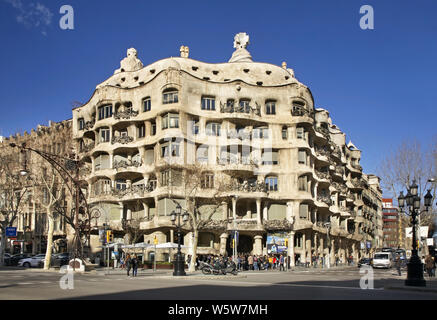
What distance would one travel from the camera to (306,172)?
189 feet

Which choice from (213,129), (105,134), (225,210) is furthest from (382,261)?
(105,134)

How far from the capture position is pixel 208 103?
5678 centimetres

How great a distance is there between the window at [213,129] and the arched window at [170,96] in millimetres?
4836

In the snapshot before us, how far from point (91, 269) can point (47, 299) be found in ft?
81.3

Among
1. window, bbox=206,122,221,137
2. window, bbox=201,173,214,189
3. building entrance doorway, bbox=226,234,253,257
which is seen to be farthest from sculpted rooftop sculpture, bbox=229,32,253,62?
building entrance doorway, bbox=226,234,253,257

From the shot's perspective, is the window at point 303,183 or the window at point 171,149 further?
the window at point 303,183

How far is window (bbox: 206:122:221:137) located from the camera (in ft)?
184

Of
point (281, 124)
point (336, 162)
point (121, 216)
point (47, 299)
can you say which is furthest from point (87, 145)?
point (47, 299)

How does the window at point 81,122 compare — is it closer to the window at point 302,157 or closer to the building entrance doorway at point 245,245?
the building entrance doorway at point 245,245

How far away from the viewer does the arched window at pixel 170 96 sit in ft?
178

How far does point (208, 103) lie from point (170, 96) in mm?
4617

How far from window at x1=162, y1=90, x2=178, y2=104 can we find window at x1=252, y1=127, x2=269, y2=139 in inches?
390

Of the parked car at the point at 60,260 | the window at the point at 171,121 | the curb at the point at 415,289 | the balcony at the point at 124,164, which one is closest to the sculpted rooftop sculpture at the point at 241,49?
the window at the point at 171,121
